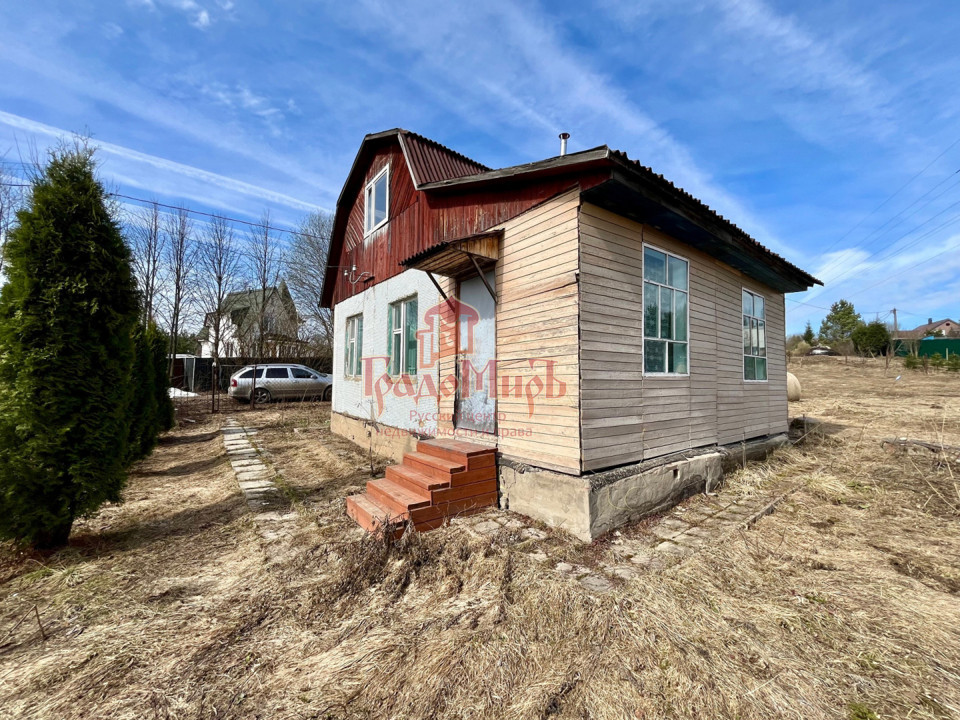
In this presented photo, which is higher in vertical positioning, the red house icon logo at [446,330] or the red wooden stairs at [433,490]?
the red house icon logo at [446,330]

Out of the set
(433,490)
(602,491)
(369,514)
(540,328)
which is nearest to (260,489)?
(369,514)

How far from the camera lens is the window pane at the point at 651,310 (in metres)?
5.21

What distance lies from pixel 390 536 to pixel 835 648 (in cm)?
330

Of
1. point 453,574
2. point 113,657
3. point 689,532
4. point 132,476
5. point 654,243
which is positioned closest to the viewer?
point 113,657

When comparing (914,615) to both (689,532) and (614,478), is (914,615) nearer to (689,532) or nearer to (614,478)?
(689,532)

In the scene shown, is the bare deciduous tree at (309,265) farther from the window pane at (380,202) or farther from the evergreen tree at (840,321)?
the evergreen tree at (840,321)

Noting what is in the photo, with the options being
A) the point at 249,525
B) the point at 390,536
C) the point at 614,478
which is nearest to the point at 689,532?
the point at 614,478

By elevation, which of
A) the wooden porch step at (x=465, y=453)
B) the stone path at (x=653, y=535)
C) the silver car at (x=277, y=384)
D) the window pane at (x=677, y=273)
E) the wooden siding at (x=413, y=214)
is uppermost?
the wooden siding at (x=413, y=214)

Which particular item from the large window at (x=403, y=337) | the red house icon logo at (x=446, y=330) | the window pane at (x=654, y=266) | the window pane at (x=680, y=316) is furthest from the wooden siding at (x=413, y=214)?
the window pane at (x=680, y=316)

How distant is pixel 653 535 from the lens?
4.37m

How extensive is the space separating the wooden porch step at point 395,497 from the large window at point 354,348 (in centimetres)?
484

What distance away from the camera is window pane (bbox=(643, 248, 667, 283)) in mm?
5258

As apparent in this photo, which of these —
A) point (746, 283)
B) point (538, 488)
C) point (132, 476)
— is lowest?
point (132, 476)

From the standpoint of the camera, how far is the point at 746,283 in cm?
754
